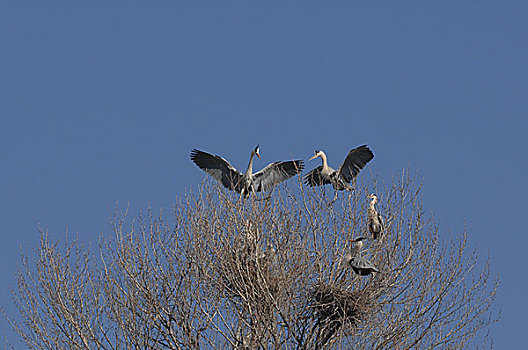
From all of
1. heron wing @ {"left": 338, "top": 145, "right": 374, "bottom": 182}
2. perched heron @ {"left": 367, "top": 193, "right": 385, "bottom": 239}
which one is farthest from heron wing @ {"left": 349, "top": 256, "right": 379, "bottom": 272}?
heron wing @ {"left": 338, "top": 145, "right": 374, "bottom": 182}

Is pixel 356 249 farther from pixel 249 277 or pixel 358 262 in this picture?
pixel 249 277

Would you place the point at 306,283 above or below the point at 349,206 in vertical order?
below

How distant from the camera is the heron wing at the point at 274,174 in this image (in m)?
19.7

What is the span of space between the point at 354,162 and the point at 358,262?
102 inches

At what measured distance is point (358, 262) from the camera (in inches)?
673

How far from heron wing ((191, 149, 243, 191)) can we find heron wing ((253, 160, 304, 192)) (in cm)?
34

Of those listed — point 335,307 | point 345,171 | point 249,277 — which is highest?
point 345,171

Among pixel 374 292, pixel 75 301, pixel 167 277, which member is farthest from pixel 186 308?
pixel 374 292

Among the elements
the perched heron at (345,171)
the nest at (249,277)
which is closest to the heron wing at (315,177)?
the perched heron at (345,171)

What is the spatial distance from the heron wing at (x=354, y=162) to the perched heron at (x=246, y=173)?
0.82 m

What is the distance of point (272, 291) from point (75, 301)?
327 cm

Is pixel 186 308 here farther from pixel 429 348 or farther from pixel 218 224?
pixel 429 348

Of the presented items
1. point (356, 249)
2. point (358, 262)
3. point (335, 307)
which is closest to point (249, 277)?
point (335, 307)

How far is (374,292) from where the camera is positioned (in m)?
17.8
